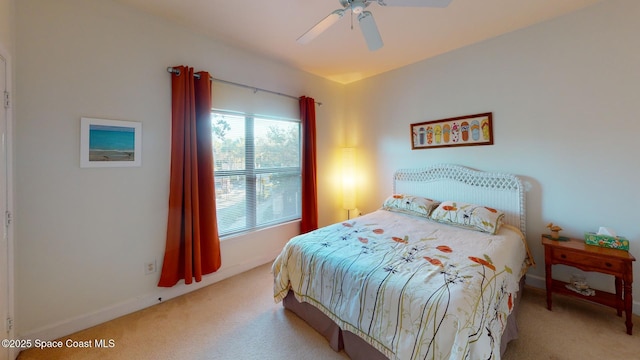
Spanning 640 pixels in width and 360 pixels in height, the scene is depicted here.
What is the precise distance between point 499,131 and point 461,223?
3.87ft

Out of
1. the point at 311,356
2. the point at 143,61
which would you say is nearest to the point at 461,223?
the point at 311,356

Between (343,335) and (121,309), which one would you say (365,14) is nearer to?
(343,335)

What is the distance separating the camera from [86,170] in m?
1.97

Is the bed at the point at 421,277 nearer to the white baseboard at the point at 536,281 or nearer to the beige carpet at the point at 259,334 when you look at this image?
the beige carpet at the point at 259,334

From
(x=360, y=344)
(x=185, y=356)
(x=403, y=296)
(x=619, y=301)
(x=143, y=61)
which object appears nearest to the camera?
(x=403, y=296)

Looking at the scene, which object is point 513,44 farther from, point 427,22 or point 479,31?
point 427,22

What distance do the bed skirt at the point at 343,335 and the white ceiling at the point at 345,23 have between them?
2.59 metres

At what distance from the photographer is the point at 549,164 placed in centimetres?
242

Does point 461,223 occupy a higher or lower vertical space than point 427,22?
lower

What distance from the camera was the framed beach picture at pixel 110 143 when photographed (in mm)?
1952

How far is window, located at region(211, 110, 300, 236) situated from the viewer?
279cm

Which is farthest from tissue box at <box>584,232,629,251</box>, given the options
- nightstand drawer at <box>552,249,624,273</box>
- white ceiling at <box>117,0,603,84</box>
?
white ceiling at <box>117,0,603,84</box>

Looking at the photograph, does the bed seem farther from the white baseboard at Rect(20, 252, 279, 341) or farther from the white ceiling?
the white ceiling

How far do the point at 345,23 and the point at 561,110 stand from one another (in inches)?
90.7
